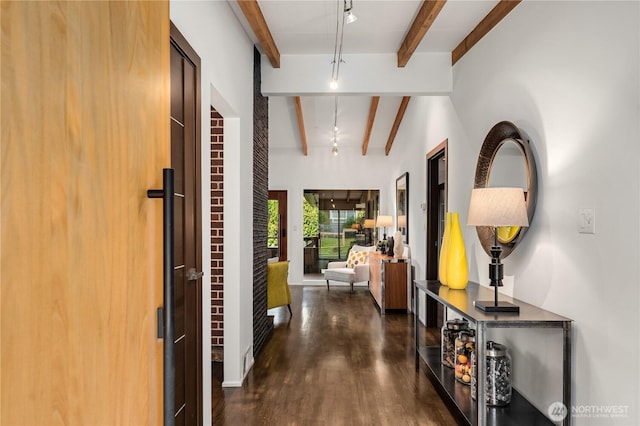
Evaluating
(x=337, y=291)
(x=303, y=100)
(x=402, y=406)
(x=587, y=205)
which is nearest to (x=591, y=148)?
(x=587, y=205)

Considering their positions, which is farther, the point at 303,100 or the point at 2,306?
the point at 303,100

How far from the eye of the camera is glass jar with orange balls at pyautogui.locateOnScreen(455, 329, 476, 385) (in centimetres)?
293

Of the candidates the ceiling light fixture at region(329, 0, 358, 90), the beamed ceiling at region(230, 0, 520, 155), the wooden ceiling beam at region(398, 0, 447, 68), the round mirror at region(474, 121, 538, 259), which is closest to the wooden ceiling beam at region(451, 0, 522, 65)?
the beamed ceiling at region(230, 0, 520, 155)

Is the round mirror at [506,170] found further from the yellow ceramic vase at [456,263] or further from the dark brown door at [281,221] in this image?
the dark brown door at [281,221]

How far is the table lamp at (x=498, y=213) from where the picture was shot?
2.31 metres

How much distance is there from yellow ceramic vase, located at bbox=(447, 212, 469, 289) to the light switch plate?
1099 mm

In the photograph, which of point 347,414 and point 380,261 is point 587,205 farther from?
point 380,261

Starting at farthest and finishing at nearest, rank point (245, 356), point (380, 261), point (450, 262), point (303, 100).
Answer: point (303, 100) → point (380, 261) → point (245, 356) → point (450, 262)

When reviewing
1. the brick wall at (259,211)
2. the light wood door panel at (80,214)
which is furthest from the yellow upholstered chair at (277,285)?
the light wood door panel at (80,214)

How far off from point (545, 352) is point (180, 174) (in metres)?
2.27

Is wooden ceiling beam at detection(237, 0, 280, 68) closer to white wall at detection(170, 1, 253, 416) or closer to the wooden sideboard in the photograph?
white wall at detection(170, 1, 253, 416)

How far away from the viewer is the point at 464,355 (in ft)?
9.87

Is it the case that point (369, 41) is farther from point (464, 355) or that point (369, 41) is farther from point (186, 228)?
point (464, 355)

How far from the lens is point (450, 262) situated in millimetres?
3207
